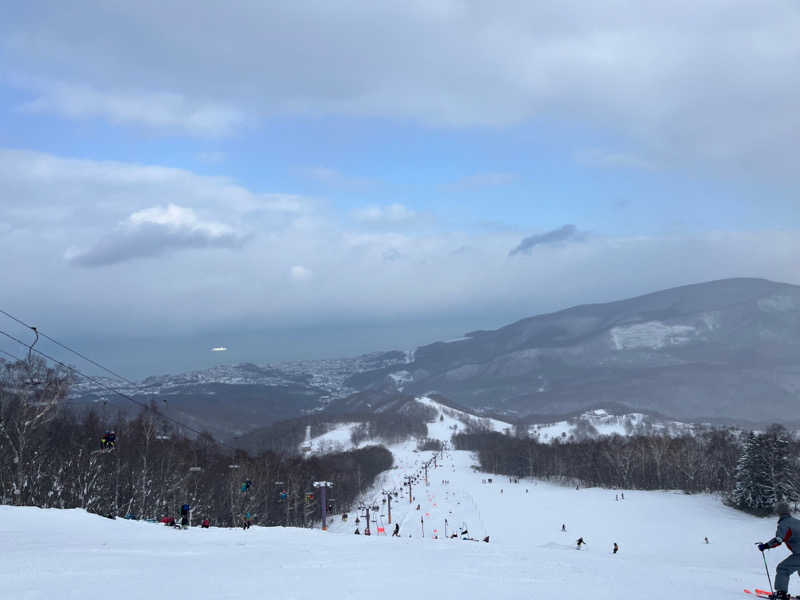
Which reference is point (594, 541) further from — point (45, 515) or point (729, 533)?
point (45, 515)

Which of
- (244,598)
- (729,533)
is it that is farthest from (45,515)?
(729,533)

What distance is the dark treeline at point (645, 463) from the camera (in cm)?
10500

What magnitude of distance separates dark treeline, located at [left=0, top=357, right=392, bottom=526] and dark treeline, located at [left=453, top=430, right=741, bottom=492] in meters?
67.4

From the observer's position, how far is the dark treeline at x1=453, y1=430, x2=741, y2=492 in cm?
10500

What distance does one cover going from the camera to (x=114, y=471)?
2427 inches

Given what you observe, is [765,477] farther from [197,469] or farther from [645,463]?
[197,469]

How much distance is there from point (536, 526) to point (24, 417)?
59.0 meters

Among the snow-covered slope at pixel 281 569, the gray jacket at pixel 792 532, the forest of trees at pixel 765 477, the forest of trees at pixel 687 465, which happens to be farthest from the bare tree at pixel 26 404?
the forest of trees at pixel 765 477

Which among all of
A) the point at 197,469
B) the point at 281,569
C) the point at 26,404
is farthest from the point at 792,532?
the point at 26,404

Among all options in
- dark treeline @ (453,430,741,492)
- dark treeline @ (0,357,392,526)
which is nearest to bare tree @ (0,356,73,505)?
dark treeline @ (0,357,392,526)

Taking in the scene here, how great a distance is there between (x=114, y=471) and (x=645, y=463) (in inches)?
4133

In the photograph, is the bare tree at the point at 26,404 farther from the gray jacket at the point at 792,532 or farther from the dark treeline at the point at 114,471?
the gray jacket at the point at 792,532

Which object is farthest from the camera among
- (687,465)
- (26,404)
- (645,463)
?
(645,463)

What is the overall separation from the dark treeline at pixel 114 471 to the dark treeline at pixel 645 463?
6742 centimetres
